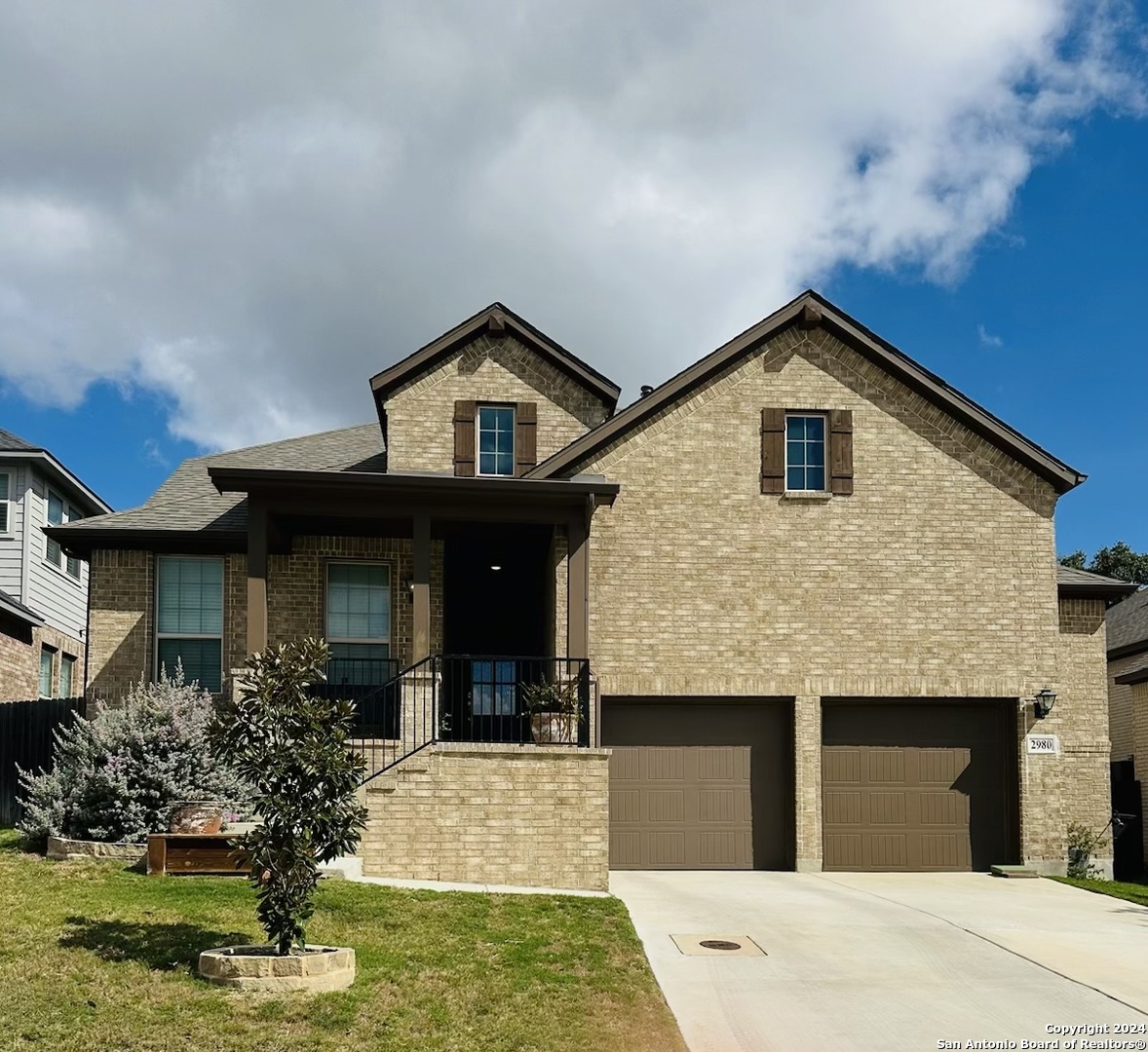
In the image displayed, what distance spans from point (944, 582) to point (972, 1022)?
988 centimetres

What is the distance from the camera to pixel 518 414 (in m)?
19.5

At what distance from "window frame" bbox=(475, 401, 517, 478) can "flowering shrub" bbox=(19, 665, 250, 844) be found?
610 cm

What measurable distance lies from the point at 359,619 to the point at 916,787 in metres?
8.07

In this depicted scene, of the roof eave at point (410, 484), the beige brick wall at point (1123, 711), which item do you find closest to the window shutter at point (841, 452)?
the roof eave at point (410, 484)

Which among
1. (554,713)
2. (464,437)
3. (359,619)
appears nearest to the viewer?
(554,713)

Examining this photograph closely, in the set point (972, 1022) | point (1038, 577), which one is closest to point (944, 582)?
point (1038, 577)

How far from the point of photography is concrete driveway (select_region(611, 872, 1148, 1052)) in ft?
28.7

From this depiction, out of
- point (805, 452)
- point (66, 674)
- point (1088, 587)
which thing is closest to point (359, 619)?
point (805, 452)

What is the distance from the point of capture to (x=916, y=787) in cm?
1805

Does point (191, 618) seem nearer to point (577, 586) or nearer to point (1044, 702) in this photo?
point (577, 586)

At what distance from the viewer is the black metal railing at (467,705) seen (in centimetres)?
1523

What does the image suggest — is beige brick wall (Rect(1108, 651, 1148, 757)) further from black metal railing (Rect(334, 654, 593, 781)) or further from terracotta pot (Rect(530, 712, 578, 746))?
terracotta pot (Rect(530, 712, 578, 746))

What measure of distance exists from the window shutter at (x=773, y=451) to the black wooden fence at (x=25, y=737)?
32.5ft

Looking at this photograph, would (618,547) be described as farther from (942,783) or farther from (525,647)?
(942,783)
